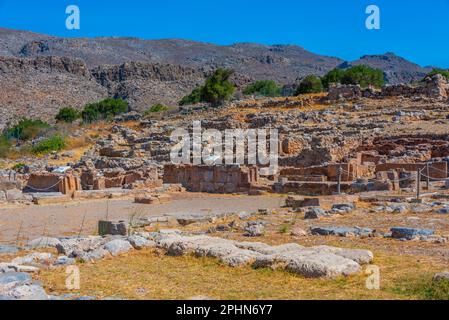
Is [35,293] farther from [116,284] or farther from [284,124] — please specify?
[284,124]

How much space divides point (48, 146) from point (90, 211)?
24.5 metres

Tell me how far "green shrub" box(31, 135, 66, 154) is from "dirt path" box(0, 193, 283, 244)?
821 inches

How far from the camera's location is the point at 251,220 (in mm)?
13289

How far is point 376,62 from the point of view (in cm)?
19062

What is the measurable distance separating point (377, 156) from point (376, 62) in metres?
172

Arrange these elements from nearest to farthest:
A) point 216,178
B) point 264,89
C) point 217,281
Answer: point 217,281
point 216,178
point 264,89

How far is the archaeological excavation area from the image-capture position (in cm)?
679

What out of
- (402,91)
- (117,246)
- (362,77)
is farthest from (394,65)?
(117,246)

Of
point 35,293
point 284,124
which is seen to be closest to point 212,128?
point 284,124

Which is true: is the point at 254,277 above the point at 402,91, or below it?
below

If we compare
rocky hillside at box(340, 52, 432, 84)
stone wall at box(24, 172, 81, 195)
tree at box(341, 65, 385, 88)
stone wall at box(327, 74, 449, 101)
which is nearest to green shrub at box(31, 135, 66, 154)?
stone wall at box(24, 172, 81, 195)

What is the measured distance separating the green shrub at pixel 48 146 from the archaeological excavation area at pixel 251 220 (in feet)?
9.43

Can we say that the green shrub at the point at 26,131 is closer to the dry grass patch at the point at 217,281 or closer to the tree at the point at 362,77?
the tree at the point at 362,77

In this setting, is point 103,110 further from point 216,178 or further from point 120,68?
point 216,178
